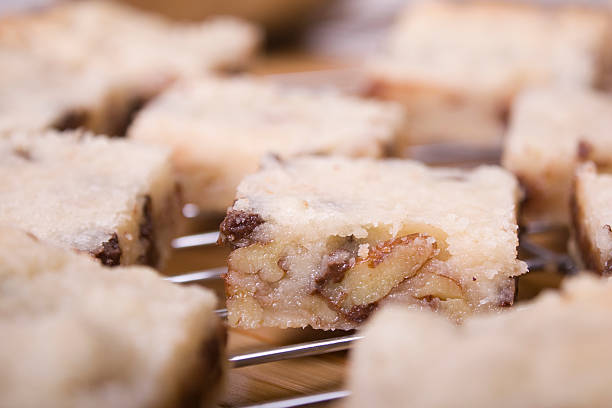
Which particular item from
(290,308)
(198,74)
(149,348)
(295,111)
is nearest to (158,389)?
(149,348)

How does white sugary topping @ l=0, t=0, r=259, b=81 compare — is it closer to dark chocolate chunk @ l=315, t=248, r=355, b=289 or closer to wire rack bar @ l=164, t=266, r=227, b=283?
wire rack bar @ l=164, t=266, r=227, b=283

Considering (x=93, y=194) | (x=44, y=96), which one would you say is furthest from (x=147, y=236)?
(x=44, y=96)

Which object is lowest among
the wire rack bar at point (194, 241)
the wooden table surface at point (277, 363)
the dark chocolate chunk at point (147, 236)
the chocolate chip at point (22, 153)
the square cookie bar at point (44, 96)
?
the wooden table surface at point (277, 363)

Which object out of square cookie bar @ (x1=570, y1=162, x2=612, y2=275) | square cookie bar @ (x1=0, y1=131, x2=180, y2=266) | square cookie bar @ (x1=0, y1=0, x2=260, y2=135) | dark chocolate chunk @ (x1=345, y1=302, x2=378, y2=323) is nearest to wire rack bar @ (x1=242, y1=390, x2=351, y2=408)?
dark chocolate chunk @ (x1=345, y1=302, x2=378, y2=323)

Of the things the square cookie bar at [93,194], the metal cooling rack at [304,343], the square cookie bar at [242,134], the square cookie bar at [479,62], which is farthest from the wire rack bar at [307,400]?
the square cookie bar at [479,62]

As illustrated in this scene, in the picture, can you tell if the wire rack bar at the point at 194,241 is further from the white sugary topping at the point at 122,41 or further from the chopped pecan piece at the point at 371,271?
the white sugary topping at the point at 122,41

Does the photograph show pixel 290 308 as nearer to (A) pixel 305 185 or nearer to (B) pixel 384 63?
(A) pixel 305 185
